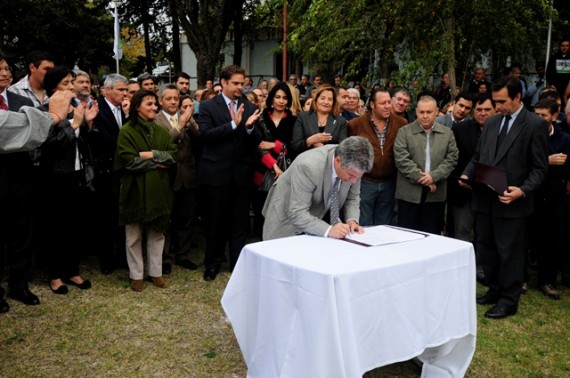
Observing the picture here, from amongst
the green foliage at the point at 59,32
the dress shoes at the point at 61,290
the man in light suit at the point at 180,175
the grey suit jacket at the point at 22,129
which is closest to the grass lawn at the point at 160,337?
the dress shoes at the point at 61,290

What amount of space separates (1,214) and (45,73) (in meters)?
1.45

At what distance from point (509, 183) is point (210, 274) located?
3152 mm

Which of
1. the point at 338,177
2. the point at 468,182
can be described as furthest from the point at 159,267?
the point at 468,182

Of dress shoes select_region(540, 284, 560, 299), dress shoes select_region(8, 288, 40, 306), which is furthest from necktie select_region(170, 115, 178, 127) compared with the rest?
dress shoes select_region(540, 284, 560, 299)

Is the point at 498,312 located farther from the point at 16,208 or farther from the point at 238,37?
the point at 238,37

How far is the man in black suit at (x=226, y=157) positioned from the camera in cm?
623

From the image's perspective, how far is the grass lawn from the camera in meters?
4.29

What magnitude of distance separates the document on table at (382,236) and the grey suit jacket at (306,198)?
0.21m

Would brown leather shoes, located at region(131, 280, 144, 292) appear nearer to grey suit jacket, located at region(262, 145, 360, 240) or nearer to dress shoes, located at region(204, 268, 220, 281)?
dress shoes, located at region(204, 268, 220, 281)

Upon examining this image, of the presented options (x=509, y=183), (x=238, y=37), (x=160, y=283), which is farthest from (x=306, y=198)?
(x=238, y=37)

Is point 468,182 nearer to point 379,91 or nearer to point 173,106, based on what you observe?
point 379,91

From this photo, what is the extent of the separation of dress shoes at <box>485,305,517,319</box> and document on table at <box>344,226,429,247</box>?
160 cm

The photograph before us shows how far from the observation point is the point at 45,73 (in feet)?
18.8

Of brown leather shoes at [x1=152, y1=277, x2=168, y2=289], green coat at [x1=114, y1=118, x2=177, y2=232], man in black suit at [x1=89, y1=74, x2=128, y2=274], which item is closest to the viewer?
green coat at [x1=114, y1=118, x2=177, y2=232]
